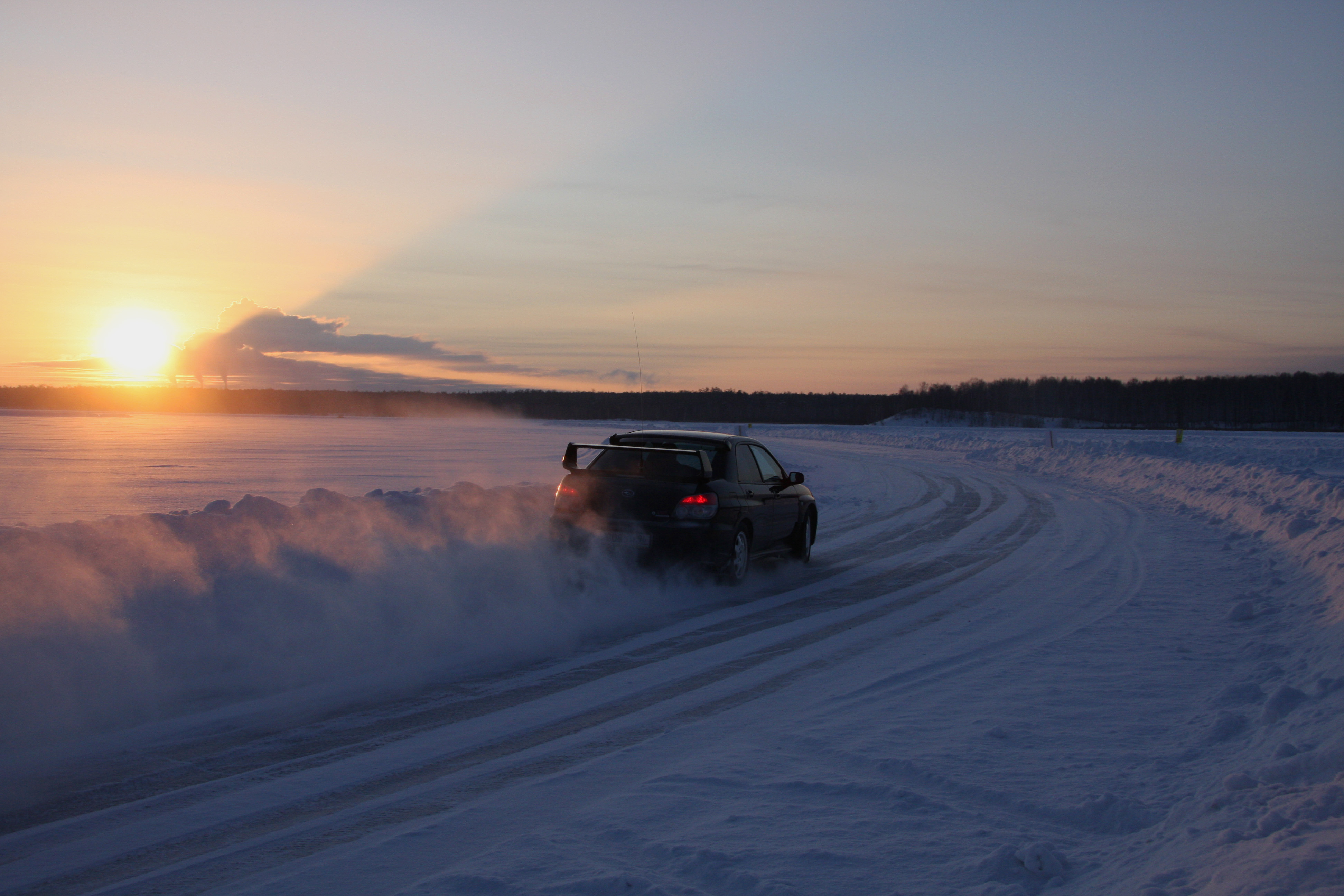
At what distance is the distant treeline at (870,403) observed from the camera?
119188 mm

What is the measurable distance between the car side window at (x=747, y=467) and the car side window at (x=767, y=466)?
0.22ft

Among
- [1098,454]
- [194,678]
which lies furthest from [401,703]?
[1098,454]

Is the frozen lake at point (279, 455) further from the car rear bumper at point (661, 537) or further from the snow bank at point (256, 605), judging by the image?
the car rear bumper at point (661, 537)

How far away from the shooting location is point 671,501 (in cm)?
887

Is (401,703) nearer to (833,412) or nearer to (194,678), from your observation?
(194,678)

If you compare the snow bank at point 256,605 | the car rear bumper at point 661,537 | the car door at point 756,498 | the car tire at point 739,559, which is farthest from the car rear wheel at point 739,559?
the snow bank at point 256,605

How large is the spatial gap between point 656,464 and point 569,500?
97 cm

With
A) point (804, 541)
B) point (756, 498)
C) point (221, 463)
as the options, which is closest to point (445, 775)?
point (756, 498)

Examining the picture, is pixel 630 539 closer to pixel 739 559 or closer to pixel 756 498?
pixel 739 559

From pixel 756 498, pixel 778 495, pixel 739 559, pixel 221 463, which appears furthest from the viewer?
pixel 221 463

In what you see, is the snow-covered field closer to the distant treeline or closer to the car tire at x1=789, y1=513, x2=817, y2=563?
the car tire at x1=789, y1=513, x2=817, y2=563

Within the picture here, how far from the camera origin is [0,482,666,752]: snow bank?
536cm

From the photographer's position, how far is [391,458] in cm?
2542

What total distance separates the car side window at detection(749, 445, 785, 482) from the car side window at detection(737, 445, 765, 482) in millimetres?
66
